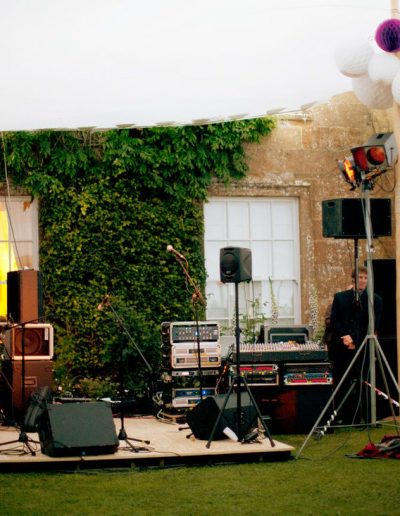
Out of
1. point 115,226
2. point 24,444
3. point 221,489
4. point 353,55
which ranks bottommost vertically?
point 221,489

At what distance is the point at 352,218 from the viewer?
8.98m

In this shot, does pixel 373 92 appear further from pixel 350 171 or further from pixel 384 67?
pixel 350 171

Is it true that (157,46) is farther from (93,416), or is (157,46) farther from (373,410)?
(373,410)

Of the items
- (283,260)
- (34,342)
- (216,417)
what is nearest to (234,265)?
(216,417)

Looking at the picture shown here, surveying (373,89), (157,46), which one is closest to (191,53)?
(157,46)

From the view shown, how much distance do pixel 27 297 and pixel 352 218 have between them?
3072 mm

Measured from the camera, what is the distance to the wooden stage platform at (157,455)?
696 centimetres

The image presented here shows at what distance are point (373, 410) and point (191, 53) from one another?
346 centimetres

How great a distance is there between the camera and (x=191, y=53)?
7.95m

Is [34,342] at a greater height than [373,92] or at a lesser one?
lesser

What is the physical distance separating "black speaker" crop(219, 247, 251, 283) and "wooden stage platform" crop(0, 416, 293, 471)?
131cm

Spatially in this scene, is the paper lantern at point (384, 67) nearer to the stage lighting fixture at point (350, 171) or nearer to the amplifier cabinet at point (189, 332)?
the stage lighting fixture at point (350, 171)

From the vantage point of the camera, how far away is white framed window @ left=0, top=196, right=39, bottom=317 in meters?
10.9

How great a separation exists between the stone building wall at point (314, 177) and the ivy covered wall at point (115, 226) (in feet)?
1.50
